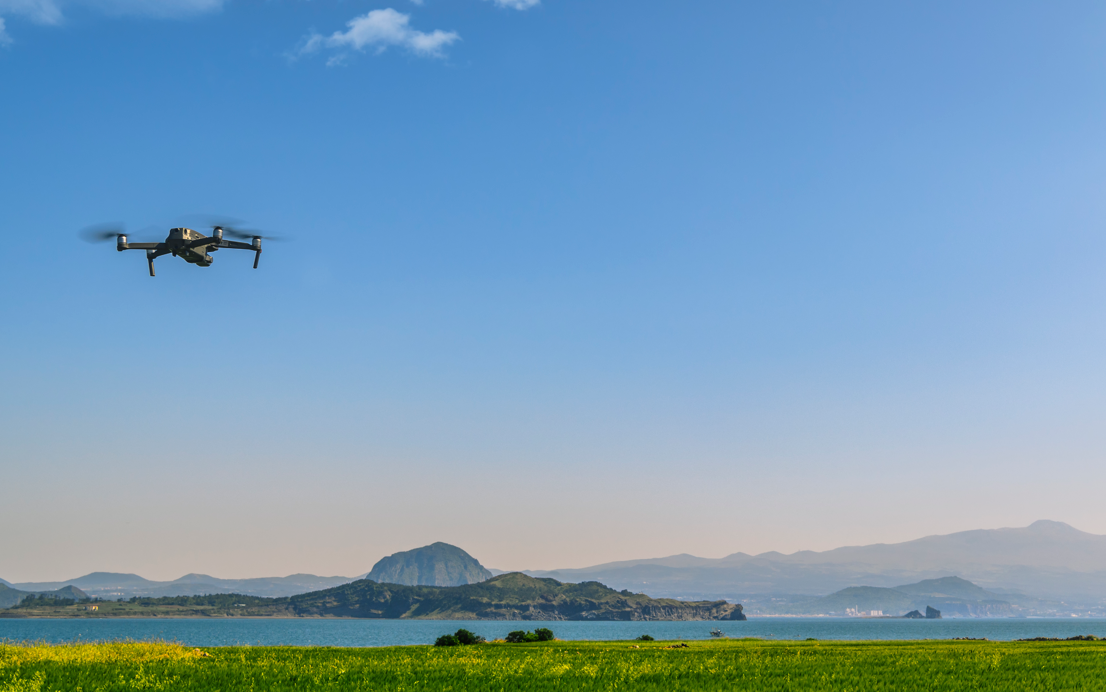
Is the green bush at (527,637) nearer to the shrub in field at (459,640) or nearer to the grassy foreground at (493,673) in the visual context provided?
the shrub in field at (459,640)

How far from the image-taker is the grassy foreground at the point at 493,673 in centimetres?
2536

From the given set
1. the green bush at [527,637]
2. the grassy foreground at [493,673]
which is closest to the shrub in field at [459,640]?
the green bush at [527,637]

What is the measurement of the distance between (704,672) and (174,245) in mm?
31852

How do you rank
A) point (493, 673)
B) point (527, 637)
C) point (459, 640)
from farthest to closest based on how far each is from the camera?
point (527, 637) < point (459, 640) < point (493, 673)

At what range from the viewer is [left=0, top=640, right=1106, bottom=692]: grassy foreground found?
25.4 meters

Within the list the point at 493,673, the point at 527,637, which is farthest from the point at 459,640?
the point at 493,673

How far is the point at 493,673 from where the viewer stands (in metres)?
29.2

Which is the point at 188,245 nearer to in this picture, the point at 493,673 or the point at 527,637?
the point at 493,673

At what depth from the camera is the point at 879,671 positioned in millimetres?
31156

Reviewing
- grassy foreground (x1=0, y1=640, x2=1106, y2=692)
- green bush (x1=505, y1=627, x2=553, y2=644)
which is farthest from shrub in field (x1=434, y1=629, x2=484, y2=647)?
grassy foreground (x1=0, y1=640, x2=1106, y2=692)

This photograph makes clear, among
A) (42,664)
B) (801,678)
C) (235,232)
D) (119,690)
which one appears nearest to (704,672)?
(801,678)

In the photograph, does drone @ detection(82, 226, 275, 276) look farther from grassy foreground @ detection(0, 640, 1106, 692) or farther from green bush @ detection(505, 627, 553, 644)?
green bush @ detection(505, 627, 553, 644)

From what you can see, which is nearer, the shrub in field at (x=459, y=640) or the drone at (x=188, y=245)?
the drone at (x=188, y=245)

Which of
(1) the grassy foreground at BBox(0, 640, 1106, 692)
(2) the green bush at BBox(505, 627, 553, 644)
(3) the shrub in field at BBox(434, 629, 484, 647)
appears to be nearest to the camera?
(1) the grassy foreground at BBox(0, 640, 1106, 692)
